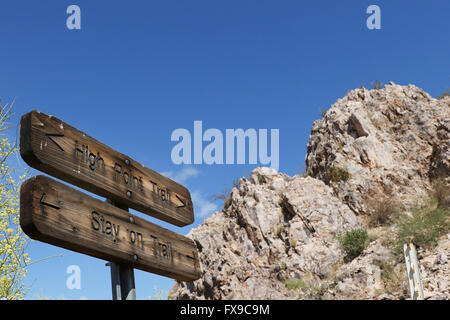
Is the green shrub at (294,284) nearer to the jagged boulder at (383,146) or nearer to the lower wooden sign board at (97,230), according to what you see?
the jagged boulder at (383,146)

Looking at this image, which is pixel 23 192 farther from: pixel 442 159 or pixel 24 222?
pixel 442 159

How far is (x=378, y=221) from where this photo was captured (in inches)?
786

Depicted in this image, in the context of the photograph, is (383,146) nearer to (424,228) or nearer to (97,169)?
(424,228)

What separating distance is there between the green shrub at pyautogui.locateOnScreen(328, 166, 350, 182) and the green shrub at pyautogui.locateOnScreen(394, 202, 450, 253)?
383 cm

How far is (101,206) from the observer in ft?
Result: 11.9

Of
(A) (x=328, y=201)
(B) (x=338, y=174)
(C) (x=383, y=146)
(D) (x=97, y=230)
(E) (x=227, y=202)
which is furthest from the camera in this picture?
A: (E) (x=227, y=202)

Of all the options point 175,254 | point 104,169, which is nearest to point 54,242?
point 104,169

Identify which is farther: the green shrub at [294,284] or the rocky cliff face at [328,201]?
the rocky cliff face at [328,201]

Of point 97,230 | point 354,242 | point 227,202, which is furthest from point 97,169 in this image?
point 227,202

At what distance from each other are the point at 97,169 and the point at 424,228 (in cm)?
1562

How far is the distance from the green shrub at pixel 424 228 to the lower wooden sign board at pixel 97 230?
13815 millimetres

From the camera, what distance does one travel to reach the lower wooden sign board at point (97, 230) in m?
3.01

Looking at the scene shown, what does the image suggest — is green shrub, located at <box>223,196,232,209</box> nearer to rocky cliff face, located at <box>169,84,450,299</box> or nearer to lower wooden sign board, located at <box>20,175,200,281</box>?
rocky cliff face, located at <box>169,84,450,299</box>

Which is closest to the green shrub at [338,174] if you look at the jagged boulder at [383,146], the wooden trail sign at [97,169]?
the jagged boulder at [383,146]
